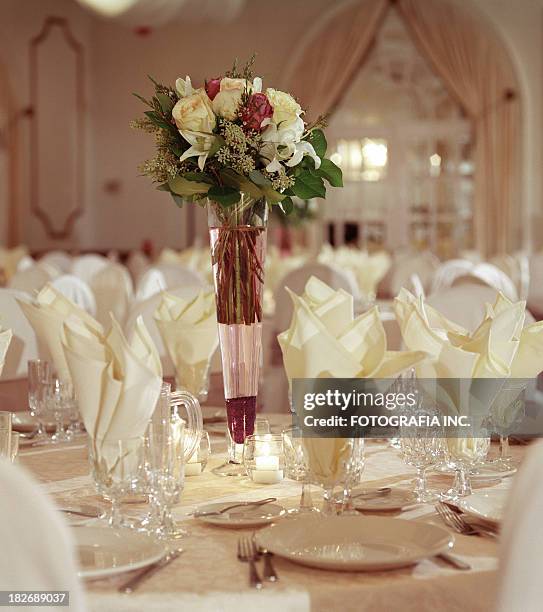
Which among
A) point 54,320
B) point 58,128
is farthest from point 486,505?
point 58,128

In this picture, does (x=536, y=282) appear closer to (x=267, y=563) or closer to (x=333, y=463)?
(x=333, y=463)

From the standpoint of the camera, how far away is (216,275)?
228cm

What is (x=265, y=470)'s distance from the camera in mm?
2084

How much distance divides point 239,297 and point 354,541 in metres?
0.76

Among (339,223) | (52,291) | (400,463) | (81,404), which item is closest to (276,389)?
(52,291)

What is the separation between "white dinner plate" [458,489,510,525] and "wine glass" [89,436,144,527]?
0.54 m

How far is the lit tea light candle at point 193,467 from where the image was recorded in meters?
2.12

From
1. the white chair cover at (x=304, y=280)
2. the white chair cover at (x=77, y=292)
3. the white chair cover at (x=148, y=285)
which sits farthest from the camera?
the white chair cover at (x=304, y=280)

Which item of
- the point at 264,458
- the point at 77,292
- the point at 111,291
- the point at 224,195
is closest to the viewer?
the point at 264,458

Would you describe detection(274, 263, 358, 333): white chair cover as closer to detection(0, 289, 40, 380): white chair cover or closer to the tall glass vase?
detection(0, 289, 40, 380): white chair cover

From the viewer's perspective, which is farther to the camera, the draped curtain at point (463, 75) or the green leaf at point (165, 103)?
the draped curtain at point (463, 75)

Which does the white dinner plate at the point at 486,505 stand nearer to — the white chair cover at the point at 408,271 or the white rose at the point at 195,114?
the white rose at the point at 195,114

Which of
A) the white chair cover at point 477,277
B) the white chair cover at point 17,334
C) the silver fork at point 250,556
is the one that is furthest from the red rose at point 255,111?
the white chair cover at point 477,277

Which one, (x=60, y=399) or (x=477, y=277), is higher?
(x=477, y=277)
